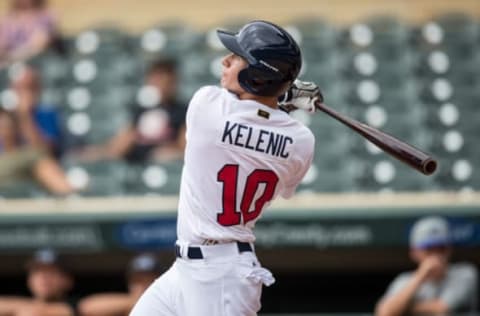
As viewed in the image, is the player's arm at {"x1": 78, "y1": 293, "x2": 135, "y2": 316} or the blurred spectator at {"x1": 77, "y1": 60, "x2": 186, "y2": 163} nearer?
the player's arm at {"x1": 78, "y1": 293, "x2": 135, "y2": 316}

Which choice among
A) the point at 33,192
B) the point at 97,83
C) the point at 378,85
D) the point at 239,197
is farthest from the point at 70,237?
the point at 239,197

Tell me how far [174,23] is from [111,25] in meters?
0.52

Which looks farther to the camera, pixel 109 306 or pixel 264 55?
pixel 109 306

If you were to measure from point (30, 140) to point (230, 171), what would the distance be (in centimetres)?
410

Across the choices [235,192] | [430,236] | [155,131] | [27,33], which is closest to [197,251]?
[235,192]

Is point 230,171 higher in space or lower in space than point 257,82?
lower

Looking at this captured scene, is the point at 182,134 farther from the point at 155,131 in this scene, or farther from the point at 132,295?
the point at 132,295

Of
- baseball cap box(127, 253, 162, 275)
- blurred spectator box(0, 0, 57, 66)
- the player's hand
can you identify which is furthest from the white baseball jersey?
blurred spectator box(0, 0, 57, 66)

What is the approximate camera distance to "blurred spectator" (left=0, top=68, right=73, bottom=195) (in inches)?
305

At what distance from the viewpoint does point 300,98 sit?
432cm

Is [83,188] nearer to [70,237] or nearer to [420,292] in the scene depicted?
[70,237]

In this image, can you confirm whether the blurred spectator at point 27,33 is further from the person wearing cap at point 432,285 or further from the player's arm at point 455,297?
the player's arm at point 455,297

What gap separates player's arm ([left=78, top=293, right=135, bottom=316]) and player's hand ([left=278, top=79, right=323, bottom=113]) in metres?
2.33

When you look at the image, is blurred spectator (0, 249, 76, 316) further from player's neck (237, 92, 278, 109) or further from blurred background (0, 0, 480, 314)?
player's neck (237, 92, 278, 109)
